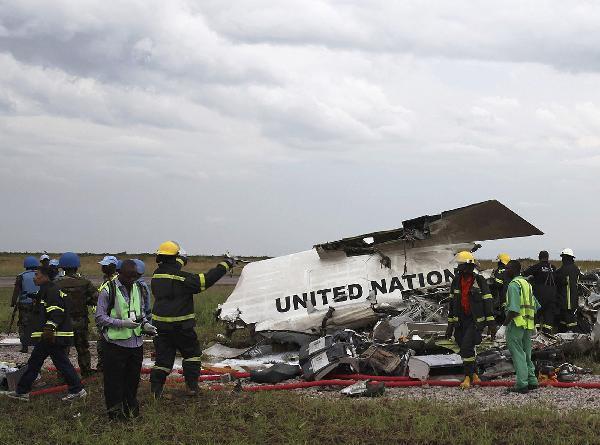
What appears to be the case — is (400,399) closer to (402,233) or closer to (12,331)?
(402,233)

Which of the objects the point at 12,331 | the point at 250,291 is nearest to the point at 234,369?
the point at 250,291

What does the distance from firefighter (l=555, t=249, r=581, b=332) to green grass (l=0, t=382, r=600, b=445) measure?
209 inches

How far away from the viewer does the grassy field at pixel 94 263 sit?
42.2 metres

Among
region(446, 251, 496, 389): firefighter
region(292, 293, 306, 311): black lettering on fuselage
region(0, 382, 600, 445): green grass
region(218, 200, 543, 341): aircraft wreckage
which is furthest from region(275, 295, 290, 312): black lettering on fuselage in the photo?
region(0, 382, 600, 445): green grass

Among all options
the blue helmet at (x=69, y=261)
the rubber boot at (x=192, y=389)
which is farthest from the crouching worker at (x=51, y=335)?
the blue helmet at (x=69, y=261)

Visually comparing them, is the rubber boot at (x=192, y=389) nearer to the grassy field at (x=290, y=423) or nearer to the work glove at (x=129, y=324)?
A: the grassy field at (x=290, y=423)

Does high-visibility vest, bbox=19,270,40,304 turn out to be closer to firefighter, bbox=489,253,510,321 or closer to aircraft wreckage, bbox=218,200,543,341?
aircraft wreckage, bbox=218,200,543,341

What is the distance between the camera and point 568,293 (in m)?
→ 12.3

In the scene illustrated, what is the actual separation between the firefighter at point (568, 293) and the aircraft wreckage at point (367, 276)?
1.21 m

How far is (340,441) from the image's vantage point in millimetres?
6523

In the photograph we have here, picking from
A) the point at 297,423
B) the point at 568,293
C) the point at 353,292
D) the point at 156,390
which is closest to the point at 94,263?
the point at 353,292

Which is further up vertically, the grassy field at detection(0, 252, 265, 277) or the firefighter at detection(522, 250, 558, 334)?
the grassy field at detection(0, 252, 265, 277)

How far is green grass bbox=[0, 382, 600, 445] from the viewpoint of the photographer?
654 cm

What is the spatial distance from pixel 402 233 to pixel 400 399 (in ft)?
19.4
